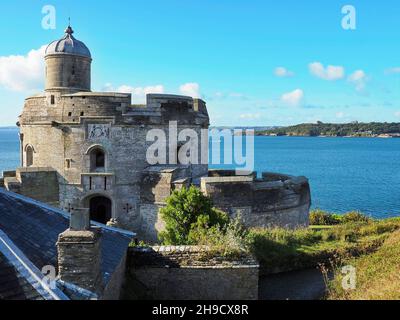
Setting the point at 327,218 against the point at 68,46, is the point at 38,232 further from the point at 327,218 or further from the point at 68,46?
the point at 327,218

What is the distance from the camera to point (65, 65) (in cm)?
2025

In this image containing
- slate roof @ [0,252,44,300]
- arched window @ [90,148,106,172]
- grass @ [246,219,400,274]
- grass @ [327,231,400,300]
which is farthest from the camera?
arched window @ [90,148,106,172]

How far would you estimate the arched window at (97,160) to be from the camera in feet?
63.1

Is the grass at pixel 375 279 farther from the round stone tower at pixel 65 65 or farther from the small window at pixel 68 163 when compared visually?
the round stone tower at pixel 65 65

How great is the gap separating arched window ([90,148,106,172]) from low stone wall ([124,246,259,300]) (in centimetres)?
1016

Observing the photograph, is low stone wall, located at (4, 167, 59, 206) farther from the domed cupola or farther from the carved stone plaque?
the domed cupola

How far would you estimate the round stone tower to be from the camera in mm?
20203

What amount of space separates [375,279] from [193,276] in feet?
13.5

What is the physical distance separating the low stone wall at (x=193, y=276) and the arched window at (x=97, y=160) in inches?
400

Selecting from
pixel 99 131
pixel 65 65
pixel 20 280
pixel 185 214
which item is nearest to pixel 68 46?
pixel 65 65

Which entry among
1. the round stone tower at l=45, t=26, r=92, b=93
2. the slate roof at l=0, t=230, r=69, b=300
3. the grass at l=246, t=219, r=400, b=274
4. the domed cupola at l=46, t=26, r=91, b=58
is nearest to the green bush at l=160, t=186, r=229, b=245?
the grass at l=246, t=219, r=400, b=274

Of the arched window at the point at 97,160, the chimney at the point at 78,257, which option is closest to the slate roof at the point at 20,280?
the chimney at the point at 78,257

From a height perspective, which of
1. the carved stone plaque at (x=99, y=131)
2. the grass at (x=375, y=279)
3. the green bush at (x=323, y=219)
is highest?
the carved stone plaque at (x=99, y=131)
